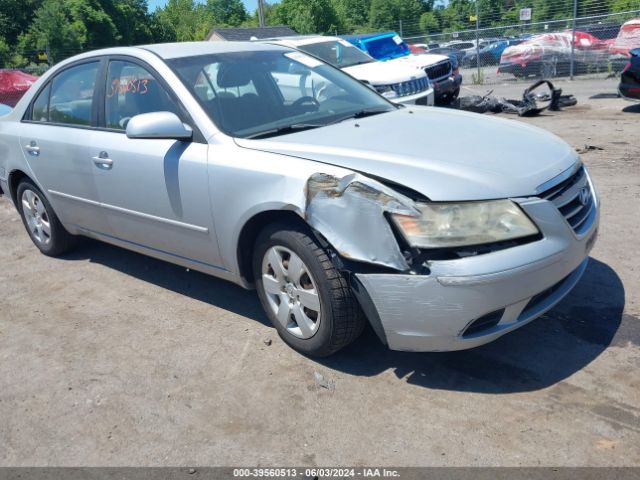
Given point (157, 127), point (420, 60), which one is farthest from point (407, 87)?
point (157, 127)

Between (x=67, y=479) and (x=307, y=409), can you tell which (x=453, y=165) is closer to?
(x=307, y=409)

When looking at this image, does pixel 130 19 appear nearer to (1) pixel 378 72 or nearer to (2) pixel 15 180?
(1) pixel 378 72

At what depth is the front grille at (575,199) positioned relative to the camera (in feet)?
9.78

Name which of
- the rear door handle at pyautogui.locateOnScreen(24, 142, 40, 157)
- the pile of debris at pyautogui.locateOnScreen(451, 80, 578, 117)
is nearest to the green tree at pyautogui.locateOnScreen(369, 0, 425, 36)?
the pile of debris at pyautogui.locateOnScreen(451, 80, 578, 117)

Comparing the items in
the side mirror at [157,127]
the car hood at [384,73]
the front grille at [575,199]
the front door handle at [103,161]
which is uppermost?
the side mirror at [157,127]

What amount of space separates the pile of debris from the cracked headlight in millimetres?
9022

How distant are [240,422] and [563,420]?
4.88 feet

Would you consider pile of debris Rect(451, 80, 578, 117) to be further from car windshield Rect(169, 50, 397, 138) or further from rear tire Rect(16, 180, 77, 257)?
rear tire Rect(16, 180, 77, 257)

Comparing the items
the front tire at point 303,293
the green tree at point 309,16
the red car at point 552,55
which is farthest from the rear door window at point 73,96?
the green tree at point 309,16

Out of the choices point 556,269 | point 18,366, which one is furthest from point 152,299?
point 556,269

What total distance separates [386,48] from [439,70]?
2.12 metres

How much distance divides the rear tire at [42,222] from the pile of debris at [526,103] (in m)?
8.57

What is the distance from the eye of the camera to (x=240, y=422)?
295 centimetres

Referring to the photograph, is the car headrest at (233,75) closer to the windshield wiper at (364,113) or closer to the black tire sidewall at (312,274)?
the windshield wiper at (364,113)
